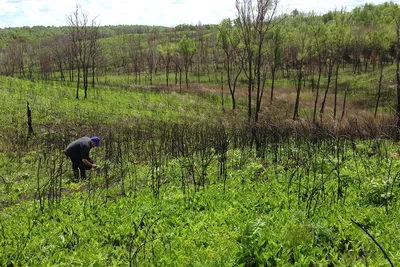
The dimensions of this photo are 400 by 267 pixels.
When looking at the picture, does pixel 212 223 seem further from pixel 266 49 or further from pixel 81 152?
pixel 266 49

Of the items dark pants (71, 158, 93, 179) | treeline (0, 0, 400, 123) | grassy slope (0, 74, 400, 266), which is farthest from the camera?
treeline (0, 0, 400, 123)

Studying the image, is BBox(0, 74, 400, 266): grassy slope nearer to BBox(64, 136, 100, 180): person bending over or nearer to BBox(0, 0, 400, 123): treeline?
BBox(64, 136, 100, 180): person bending over

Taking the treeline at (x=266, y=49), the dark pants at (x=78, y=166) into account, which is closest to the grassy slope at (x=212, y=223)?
the dark pants at (x=78, y=166)

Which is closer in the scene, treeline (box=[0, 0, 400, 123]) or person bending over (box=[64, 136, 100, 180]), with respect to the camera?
person bending over (box=[64, 136, 100, 180])

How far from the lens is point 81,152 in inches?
346

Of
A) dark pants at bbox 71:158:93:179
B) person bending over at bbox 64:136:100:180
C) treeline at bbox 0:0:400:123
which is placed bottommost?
dark pants at bbox 71:158:93:179

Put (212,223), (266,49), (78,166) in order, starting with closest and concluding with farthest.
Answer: (212,223), (78,166), (266,49)

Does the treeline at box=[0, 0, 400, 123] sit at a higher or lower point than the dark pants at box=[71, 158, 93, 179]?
higher

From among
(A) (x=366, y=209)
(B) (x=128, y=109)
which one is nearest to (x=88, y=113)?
(B) (x=128, y=109)

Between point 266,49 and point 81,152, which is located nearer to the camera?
point 81,152

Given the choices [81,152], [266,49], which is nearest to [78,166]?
[81,152]

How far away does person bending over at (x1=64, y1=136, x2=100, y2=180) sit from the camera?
28.5 ft

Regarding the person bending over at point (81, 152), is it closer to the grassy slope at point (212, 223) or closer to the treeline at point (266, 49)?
the grassy slope at point (212, 223)

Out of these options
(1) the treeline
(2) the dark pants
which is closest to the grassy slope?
(2) the dark pants
